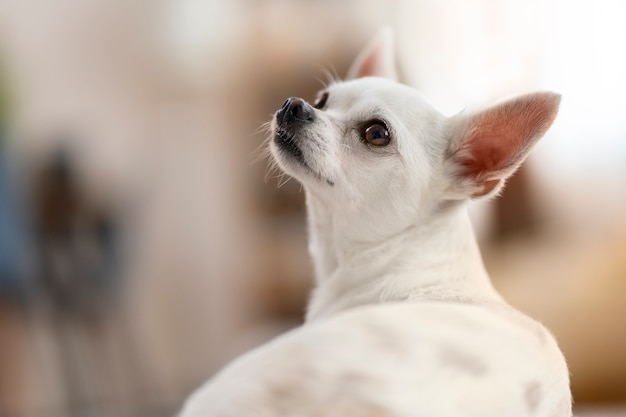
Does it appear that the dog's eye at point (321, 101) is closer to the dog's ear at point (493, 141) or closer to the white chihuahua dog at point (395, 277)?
the white chihuahua dog at point (395, 277)

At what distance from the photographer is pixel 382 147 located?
23.8 inches

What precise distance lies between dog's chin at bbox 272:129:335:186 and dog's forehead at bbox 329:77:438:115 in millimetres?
53

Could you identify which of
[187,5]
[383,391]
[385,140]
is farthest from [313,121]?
[187,5]

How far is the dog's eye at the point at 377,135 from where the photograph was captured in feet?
1.95

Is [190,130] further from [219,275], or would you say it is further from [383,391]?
[383,391]

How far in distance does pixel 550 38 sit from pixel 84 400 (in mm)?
1239

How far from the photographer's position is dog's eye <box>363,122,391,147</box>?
0.60m

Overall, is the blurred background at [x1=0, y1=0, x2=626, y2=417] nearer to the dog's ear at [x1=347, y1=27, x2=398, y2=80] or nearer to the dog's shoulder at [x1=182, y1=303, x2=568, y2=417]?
the dog's ear at [x1=347, y1=27, x2=398, y2=80]

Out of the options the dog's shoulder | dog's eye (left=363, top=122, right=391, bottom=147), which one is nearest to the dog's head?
dog's eye (left=363, top=122, right=391, bottom=147)

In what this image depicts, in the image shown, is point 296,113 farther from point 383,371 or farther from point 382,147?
point 383,371

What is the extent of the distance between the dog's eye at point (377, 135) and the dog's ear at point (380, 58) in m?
0.04

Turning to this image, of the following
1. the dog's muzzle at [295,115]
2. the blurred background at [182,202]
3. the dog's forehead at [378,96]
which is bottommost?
the blurred background at [182,202]

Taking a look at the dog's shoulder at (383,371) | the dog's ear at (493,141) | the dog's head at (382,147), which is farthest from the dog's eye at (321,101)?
the dog's shoulder at (383,371)

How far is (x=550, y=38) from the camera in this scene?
535 mm
